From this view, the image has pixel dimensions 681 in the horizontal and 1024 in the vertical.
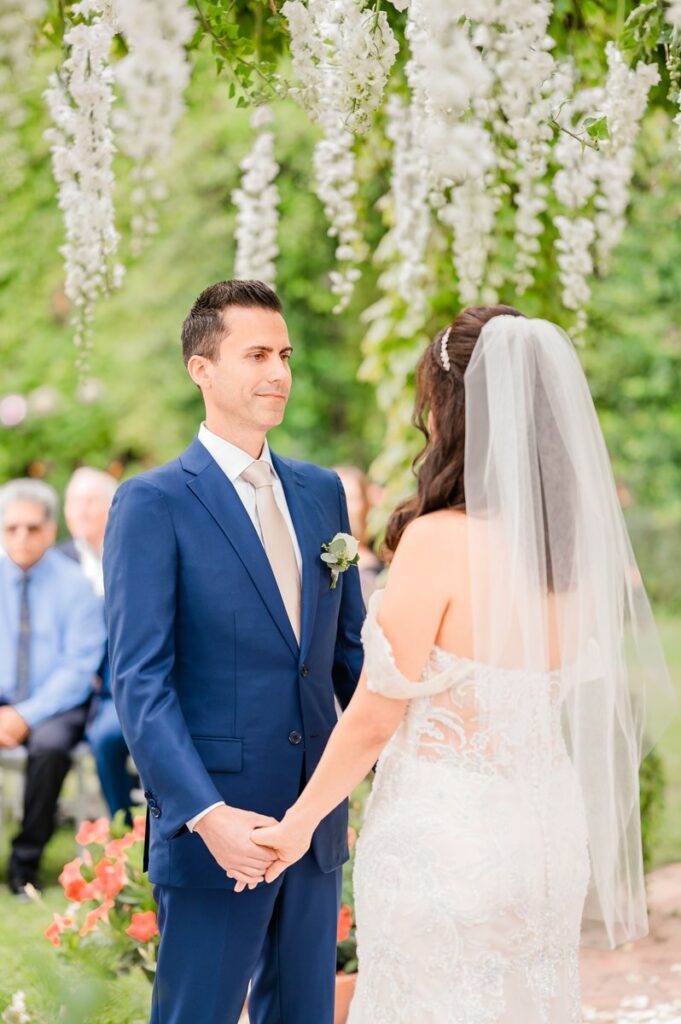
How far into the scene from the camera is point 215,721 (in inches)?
105

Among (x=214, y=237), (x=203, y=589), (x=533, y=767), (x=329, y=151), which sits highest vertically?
(x=214, y=237)

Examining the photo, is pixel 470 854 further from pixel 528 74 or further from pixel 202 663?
pixel 528 74

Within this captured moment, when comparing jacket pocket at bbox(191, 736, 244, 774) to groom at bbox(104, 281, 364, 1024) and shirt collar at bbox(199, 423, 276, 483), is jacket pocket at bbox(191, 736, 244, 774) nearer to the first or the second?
groom at bbox(104, 281, 364, 1024)

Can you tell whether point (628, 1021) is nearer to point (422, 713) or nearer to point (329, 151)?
point (422, 713)

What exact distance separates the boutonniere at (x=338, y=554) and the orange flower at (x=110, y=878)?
1.54 meters

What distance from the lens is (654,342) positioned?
15203 mm

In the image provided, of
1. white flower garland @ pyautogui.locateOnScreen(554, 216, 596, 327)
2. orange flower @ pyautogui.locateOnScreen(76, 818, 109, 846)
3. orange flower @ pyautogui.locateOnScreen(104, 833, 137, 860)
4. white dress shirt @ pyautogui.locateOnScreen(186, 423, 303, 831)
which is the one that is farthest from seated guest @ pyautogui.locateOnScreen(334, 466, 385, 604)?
white dress shirt @ pyautogui.locateOnScreen(186, 423, 303, 831)

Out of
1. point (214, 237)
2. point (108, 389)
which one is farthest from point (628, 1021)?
point (108, 389)

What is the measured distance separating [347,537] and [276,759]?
0.51 metres

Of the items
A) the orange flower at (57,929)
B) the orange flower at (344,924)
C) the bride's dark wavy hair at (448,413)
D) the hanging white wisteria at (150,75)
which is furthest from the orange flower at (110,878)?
the hanging white wisteria at (150,75)

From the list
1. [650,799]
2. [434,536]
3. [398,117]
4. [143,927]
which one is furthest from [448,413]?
[398,117]

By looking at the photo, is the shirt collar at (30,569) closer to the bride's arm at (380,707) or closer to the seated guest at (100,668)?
the seated guest at (100,668)

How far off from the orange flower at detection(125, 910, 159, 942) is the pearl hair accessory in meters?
1.87

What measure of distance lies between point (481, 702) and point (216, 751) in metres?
0.57
